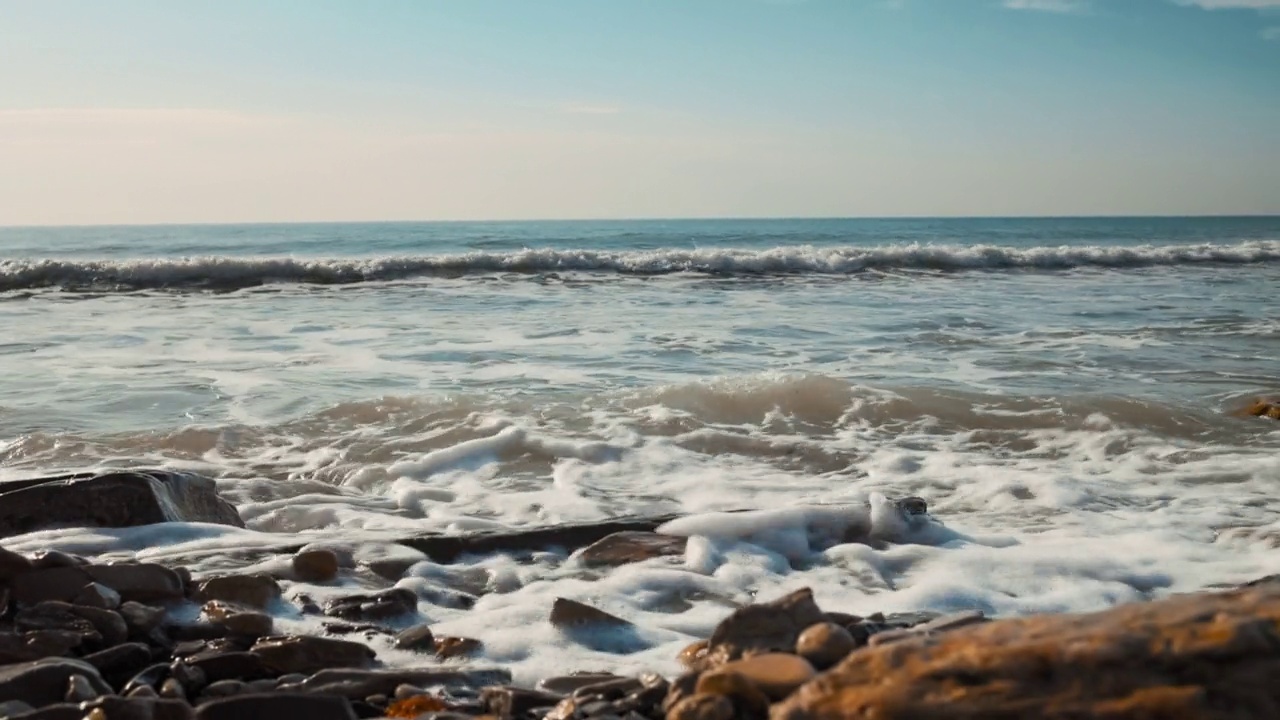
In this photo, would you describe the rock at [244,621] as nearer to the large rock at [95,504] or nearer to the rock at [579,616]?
the rock at [579,616]

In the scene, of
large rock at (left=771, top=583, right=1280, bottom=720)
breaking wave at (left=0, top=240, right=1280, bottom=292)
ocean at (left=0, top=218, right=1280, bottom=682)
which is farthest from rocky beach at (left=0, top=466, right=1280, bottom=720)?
breaking wave at (left=0, top=240, right=1280, bottom=292)

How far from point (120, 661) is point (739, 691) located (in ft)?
5.87

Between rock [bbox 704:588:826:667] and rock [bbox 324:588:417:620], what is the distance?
1.24 meters

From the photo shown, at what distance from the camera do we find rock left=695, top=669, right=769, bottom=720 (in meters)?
2.22

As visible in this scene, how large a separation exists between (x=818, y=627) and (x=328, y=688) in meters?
1.24

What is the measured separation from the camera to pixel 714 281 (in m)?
19.2

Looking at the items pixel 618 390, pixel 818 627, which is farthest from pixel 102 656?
pixel 618 390

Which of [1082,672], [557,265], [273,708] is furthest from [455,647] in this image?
[557,265]

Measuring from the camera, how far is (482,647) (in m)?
3.34

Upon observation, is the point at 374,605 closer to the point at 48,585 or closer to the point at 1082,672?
the point at 48,585

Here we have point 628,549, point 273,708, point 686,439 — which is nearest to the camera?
point 273,708

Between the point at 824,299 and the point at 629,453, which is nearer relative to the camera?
the point at 629,453

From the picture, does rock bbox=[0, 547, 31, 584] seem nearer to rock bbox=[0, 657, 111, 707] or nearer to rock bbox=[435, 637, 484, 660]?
rock bbox=[0, 657, 111, 707]

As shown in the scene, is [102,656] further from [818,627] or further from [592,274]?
[592,274]
